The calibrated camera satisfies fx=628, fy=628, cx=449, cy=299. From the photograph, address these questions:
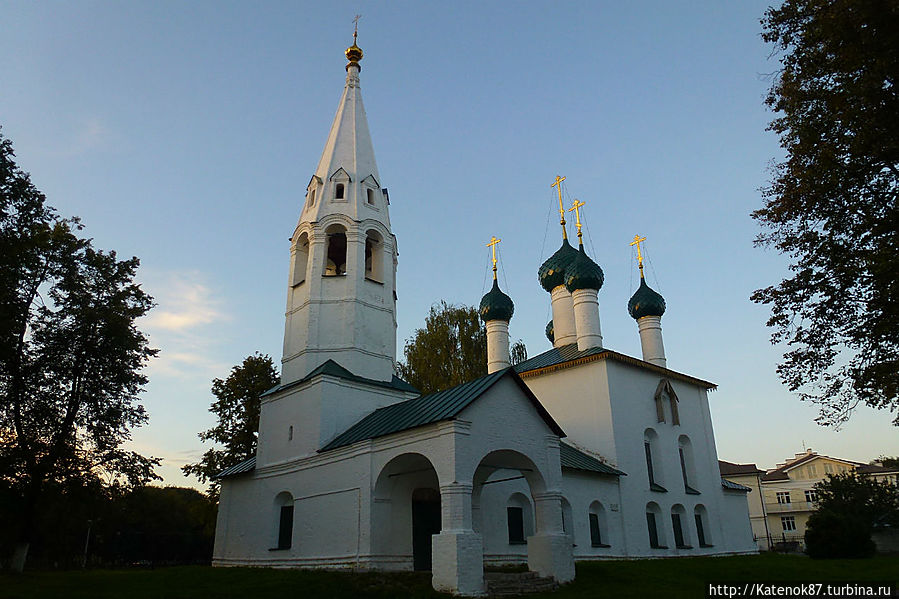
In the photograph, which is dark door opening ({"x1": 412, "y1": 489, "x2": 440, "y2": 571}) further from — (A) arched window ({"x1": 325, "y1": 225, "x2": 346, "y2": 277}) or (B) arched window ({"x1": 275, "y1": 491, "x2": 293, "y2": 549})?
(A) arched window ({"x1": 325, "y1": 225, "x2": 346, "y2": 277})

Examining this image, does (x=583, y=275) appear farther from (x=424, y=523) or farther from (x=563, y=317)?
(x=424, y=523)

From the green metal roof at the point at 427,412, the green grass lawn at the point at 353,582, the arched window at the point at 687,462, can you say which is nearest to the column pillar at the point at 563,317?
the arched window at the point at 687,462

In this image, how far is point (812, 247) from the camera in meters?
9.67

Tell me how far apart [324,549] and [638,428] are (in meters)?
11.0

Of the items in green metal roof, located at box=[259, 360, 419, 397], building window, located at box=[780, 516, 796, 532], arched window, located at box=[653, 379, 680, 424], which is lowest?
building window, located at box=[780, 516, 796, 532]

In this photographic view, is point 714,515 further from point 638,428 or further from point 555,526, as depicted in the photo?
point 555,526

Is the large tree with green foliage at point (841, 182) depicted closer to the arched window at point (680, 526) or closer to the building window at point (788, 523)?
the arched window at point (680, 526)

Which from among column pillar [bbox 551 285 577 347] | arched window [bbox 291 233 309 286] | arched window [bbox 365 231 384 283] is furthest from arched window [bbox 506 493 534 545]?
column pillar [bbox 551 285 577 347]

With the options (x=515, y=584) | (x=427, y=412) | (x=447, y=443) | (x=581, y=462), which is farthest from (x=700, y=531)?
(x=447, y=443)

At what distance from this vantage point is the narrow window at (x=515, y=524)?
15609mm

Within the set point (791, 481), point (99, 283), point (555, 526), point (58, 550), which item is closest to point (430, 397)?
point (555, 526)

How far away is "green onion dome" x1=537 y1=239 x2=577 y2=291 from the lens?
82.1 ft

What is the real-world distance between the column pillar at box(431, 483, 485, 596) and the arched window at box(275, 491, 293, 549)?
5.24 m

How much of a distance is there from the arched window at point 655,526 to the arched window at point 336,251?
38.8 feet
